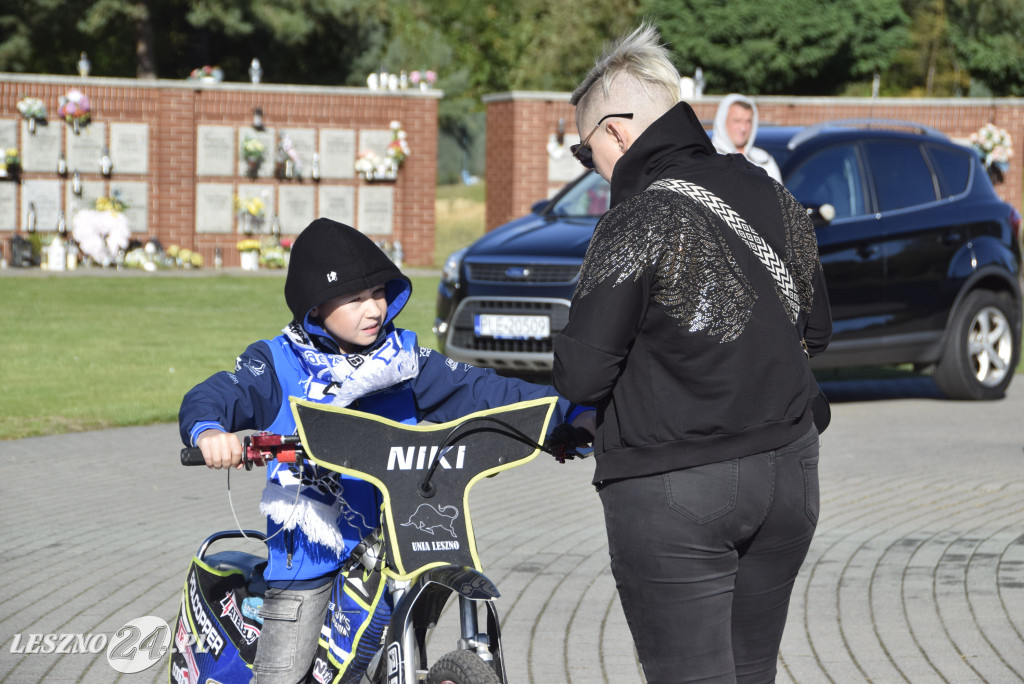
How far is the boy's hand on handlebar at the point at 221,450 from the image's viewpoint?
2.75 metres

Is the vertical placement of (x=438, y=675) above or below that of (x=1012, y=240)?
below

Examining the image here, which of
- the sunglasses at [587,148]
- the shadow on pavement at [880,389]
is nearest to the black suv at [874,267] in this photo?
the shadow on pavement at [880,389]

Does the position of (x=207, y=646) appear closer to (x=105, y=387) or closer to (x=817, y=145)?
(x=105, y=387)

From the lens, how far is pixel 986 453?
8664 millimetres

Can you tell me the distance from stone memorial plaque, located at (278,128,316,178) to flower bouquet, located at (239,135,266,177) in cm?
59

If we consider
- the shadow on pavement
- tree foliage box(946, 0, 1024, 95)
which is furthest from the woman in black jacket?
tree foliage box(946, 0, 1024, 95)

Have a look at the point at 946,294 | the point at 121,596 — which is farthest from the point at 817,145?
the point at 121,596

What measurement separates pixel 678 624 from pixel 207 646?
4.46 feet

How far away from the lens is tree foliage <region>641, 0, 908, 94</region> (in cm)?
4138

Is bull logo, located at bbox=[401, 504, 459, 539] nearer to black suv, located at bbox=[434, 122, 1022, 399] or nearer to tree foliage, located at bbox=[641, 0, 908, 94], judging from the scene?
black suv, located at bbox=[434, 122, 1022, 399]

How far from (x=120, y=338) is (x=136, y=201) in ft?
35.2

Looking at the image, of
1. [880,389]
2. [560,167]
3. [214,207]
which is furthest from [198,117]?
[880,389]

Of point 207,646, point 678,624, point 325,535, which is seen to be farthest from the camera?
point 207,646

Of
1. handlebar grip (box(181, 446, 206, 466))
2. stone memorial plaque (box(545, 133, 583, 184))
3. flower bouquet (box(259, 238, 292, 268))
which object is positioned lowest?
flower bouquet (box(259, 238, 292, 268))
